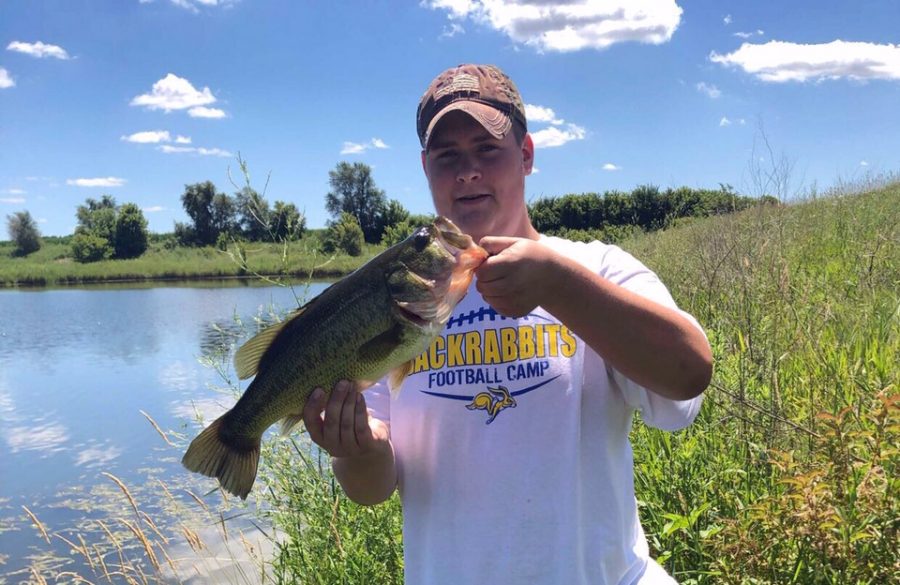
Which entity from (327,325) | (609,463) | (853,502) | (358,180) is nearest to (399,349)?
(327,325)

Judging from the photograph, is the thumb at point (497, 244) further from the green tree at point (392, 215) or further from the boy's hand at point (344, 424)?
the green tree at point (392, 215)

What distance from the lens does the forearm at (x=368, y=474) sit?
182 cm

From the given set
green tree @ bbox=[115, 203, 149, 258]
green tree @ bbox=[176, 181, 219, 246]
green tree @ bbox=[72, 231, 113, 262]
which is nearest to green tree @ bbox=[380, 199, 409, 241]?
green tree @ bbox=[176, 181, 219, 246]

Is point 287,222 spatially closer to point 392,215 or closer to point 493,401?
point 493,401

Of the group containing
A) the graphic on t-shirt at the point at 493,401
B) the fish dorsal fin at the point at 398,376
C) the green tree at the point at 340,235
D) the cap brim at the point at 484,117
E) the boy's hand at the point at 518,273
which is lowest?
the graphic on t-shirt at the point at 493,401

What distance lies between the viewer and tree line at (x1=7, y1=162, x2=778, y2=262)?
5324mm

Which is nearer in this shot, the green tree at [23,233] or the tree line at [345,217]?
the tree line at [345,217]

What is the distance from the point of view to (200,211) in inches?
2904

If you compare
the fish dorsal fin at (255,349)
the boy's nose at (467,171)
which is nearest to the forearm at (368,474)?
the fish dorsal fin at (255,349)

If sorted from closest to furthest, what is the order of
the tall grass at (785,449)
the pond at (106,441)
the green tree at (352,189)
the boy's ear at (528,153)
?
the boy's ear at (528,153) → the tall grass at (785,449) → the pond at (106,441) → the green tree at (352,189)

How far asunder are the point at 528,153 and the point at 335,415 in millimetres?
1178

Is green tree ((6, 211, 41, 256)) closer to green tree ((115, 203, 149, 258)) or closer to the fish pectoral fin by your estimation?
green tree ((115, 203, 149, 258))

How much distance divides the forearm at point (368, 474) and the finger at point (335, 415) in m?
0.08

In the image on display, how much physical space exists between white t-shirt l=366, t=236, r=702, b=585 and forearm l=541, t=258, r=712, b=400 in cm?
13
